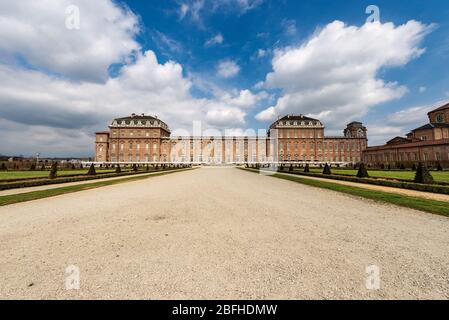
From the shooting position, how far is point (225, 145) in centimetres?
7638

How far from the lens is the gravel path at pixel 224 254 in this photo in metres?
2.28

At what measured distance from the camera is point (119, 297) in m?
2.15

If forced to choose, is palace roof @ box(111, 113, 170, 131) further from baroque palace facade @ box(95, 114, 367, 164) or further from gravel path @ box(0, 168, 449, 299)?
gravel path @ box(0, 168, 449, 299)

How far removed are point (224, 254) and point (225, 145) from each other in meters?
73.5

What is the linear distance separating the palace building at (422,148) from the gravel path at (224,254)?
45181mm

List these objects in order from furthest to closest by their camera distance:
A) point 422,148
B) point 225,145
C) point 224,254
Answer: point 225,145
point 422,148
point 224,254

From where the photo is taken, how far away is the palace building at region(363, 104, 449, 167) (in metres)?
37.7

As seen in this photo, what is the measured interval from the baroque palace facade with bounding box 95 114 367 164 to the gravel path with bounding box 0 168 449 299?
67.1 meters

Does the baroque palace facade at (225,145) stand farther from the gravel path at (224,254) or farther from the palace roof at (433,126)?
the gravel path at (224,254)

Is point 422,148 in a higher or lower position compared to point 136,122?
lower

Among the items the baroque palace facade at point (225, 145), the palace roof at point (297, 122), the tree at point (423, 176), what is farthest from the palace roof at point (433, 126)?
the tree at point (423, 176)

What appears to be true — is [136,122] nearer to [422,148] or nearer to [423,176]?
[423,176]

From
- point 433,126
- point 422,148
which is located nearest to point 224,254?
point 422,148
